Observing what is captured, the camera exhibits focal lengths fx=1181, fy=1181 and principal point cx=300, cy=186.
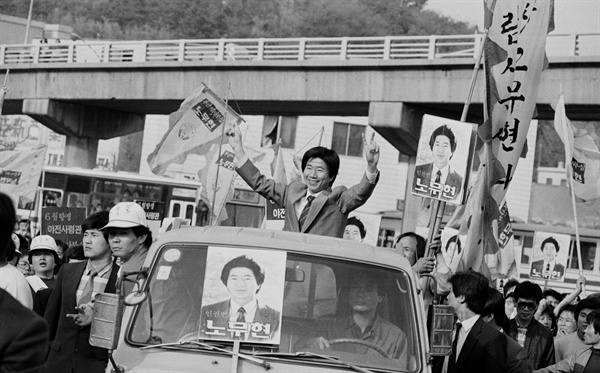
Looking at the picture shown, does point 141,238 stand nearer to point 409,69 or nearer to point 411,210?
point 409,69

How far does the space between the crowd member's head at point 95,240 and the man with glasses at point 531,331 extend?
4696 millimetres

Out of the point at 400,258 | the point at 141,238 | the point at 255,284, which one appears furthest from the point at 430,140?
the point at 255,284

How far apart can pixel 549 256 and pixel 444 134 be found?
15.6 m

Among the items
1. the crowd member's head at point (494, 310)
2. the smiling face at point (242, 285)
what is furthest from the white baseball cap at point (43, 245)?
the smiling face at point (242, 285)

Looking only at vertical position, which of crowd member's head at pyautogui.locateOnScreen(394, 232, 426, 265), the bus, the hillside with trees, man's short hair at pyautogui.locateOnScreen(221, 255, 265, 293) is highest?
the hillside with trees

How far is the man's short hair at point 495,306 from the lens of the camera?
9.02 m

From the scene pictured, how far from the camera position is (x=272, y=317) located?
5676 millimetres

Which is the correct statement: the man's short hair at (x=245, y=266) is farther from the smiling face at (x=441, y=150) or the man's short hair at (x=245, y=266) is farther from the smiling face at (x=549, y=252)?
the smiling face at (x=549, y=252)

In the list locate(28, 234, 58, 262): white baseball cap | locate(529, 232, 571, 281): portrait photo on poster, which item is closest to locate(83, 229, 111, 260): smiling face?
locate(28, 234, 58, 262): white baseball cap

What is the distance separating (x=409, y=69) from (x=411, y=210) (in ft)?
18.8

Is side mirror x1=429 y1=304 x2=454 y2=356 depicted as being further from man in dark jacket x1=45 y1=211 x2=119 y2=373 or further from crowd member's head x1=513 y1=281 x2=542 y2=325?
crowd member's head x1=513 y1=281 x2=542 y2=325

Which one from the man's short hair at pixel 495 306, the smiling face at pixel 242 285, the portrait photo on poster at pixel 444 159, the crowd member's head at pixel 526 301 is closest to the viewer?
the smiling face at pixel 242 285

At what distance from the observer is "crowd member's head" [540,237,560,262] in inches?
1039

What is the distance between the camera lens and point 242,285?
5719 mm
